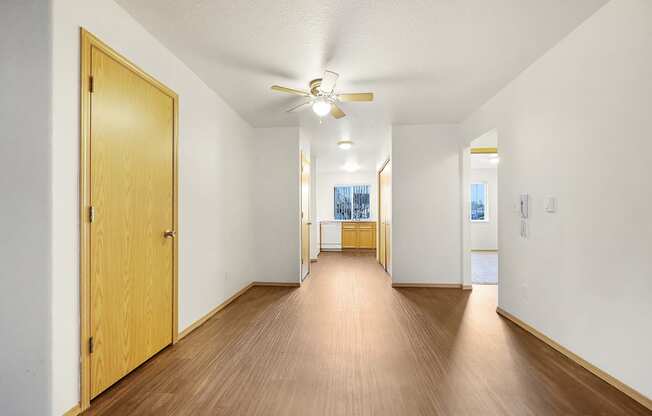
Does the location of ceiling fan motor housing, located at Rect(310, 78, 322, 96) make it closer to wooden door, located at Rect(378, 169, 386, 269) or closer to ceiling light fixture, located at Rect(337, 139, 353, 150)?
ceiling light fixture, located at Rect(337, 139, 353, 150)

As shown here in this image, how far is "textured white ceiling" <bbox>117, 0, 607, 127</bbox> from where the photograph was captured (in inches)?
81.4

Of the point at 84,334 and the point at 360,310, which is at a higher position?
the point at 84,334

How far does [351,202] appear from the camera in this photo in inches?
393

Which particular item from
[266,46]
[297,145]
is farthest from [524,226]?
[297,145]

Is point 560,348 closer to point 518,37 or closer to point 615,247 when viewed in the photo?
point 615,247

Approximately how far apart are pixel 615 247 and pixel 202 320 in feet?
11.4

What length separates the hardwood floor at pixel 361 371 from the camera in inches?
70.1

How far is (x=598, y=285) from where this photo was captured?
6.92 ft

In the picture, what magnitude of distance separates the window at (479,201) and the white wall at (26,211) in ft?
31.2

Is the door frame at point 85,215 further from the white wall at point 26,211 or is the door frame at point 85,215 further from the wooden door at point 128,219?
the white wall at point 26,211

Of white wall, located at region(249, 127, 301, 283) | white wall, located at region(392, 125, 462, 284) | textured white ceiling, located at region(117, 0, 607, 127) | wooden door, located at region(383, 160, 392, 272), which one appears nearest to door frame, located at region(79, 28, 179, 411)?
textured white ceiling, located at region(117, 0, 607, 127)

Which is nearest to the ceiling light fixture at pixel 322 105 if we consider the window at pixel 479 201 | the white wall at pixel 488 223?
the white wall at pixel 488 223

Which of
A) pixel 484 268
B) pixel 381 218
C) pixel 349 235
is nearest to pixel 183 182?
pixel 381 218

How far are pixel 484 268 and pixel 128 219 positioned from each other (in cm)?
631
